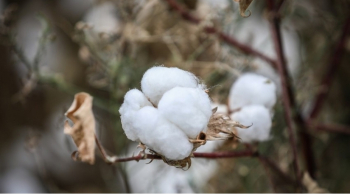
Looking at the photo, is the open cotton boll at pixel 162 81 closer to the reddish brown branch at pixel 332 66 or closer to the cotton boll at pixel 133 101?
the cotton boll at pixel 133 101

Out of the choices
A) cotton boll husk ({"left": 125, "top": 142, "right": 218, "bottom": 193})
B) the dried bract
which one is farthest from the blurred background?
the dried bract

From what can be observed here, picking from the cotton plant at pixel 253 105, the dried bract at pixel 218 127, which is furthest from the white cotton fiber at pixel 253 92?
the dried bract at pixel 218 127

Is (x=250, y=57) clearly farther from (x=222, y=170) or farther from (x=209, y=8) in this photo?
(x=222, y=170)

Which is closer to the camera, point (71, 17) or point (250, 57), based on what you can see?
point (250, 57)

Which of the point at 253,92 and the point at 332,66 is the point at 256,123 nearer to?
the point at 253,92

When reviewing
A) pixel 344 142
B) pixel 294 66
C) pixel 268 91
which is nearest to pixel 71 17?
pixel 294 66

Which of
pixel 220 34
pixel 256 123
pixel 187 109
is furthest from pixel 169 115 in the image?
pixel 220 34
